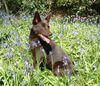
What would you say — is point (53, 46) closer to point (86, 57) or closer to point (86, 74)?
point (86, 74)

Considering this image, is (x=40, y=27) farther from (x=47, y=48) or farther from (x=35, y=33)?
(x=47, y=48)

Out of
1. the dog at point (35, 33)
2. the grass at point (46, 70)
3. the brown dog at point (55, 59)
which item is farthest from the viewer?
the dog at point (35, 33)

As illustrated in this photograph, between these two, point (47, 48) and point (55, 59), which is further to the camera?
point (47, 48)

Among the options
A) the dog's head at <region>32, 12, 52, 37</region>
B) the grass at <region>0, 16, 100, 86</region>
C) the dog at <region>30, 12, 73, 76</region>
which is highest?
the dog's head at <region>32, 12, 52, 37</region>

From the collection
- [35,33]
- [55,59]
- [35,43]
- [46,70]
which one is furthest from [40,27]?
[46,70]

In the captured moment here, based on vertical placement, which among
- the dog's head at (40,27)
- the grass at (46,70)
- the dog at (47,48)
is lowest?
the grass at (46,70)

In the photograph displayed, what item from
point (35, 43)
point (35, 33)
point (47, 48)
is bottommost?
point (47, 48)

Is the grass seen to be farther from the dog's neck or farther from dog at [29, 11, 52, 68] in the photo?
the dog's neck

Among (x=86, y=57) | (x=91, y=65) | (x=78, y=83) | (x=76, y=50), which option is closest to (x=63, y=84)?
(x=78, y=83)

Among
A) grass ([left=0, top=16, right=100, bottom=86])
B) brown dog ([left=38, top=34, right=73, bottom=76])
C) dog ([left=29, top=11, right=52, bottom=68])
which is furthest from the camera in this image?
dog ([left=29, top=11, right=52, bottom=68])

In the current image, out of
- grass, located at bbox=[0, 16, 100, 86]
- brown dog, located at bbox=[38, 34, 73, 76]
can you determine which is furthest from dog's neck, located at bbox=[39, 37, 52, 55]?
grass, located at bbox=[0, 16, 100, 86]

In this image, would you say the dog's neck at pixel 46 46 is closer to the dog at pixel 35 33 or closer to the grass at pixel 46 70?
the dog at pixel 35 33

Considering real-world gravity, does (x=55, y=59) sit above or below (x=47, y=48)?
below

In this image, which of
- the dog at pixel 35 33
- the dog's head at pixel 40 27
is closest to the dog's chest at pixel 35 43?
the dog at pixel 35 33
